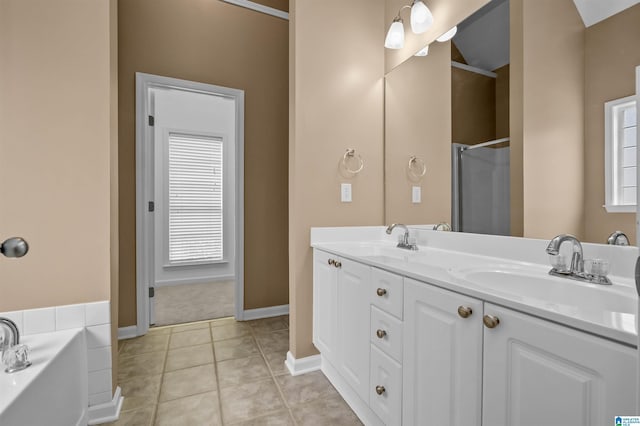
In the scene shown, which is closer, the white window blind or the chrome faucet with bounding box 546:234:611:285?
the chrome faucet with bounding box 546:234:611:285

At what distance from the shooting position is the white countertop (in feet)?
2.00

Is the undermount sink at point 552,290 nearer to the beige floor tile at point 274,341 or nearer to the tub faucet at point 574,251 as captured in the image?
the tub faucet at point 574,251

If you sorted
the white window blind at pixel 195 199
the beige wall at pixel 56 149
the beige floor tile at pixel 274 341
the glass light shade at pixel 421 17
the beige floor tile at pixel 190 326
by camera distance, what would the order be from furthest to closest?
the white window blind at pixel 195 199 < the beige floor tile at pixel 190 326 < the beige floor tile at pixel 274 341 < the glass light shade at pixel 421 17 < the beige wall at pixel 56 149

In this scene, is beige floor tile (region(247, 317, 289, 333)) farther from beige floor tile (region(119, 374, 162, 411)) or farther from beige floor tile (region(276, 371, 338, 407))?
beige floor tile (region(119, 374, 162, 411))

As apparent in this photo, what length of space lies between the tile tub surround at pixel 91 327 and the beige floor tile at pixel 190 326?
1098 mm

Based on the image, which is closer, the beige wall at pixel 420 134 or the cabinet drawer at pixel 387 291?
the cabinet drawer at pixel 387 291

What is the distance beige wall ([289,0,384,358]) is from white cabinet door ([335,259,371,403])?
0.45 m

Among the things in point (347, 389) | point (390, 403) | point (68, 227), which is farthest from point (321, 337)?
point (68, 227)

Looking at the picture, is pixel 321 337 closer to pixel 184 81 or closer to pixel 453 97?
pixel 453 97

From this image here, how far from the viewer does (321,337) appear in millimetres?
1813

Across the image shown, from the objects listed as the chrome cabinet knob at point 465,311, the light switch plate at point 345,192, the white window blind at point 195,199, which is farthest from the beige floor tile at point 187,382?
the white window blind at point 195,199

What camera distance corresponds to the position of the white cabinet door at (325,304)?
64.9 inches

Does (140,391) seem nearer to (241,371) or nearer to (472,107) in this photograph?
(241,371)

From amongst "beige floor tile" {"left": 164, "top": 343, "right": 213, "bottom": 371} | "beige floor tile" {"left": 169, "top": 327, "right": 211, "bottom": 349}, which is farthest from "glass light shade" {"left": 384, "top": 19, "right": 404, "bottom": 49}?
"beige floor tile" {"left": 169, "top": 327, "right": 211, "bottom": 349}
